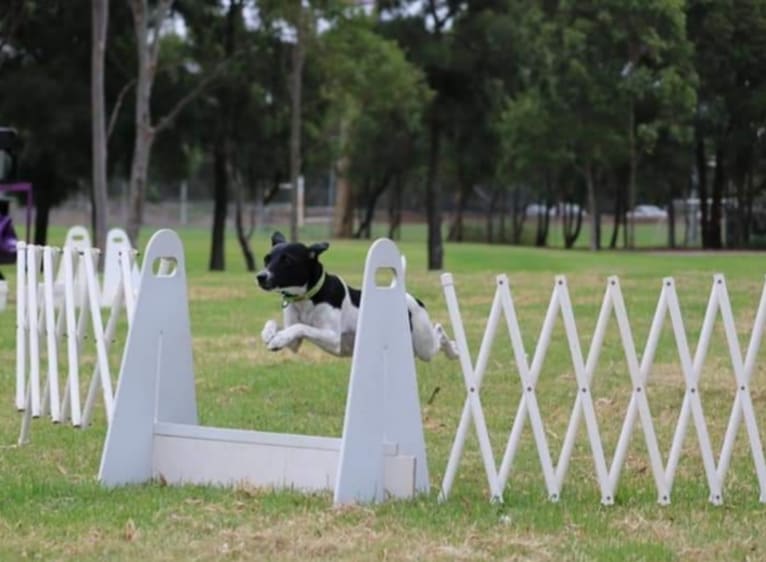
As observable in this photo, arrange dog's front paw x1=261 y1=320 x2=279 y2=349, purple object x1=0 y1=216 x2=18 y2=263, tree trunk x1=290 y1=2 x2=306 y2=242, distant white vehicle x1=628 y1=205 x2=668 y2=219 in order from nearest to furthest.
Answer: dog's front paw x1=261 y1=320 x2=279 y2=349, purple object x1=0 y1=216 x2=18 y2=263, distant white vehicle x1=628 y1=205 x2=668 y2=219, tree trunk x1=290 y1=2 x2=306 y2=242

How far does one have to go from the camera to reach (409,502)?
263 inches

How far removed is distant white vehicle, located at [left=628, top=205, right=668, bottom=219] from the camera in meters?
32.4

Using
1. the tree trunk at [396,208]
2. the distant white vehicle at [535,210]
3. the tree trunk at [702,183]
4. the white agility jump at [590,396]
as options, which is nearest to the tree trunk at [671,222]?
the tree trunk at [702,183]

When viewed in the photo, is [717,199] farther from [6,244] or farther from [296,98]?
[296,98]

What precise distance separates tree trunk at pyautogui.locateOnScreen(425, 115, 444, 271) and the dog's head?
2757 centimetres

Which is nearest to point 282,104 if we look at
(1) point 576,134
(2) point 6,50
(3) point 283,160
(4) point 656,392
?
(3) point 283,160

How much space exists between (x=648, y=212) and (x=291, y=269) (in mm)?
29576

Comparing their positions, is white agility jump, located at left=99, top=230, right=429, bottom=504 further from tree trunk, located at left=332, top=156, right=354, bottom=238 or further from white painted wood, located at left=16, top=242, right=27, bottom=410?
tree trunk, located at left=332, top=156, right=354, bottom=238

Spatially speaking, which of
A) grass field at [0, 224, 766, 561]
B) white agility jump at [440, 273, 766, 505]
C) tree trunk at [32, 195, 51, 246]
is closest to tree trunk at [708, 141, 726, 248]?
grass field at [0, 224, 766, 561]

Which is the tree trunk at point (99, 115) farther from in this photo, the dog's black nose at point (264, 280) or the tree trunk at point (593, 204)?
the dog's black nose at point (264, 280)

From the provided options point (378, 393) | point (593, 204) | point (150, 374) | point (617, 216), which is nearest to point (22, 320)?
point (150, 374)

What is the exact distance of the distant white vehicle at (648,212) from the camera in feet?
106

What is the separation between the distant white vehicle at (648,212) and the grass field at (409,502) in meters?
18.4

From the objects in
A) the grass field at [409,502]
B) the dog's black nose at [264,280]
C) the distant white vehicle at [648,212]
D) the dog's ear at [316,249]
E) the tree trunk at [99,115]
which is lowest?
the grass field at [409,502]
